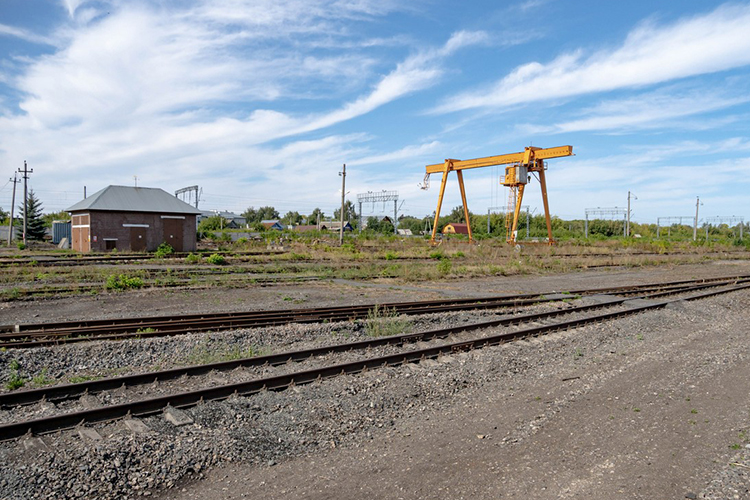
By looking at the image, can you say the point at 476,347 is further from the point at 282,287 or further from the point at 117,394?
the point at 282,287

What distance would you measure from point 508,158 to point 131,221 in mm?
28862

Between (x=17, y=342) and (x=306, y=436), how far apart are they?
253 inches

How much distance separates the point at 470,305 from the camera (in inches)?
602

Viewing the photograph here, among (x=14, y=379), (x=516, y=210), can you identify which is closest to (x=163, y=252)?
(x=14, y=379)

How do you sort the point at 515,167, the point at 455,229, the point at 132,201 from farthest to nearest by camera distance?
the point at 455,229, the point at 515,167, the point at 132,201

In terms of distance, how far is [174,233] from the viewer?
125 feet

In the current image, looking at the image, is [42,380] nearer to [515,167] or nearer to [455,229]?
[515,167]

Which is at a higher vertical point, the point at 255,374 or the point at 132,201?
the point at 132,201

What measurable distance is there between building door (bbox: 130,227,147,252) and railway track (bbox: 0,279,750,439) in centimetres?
3040

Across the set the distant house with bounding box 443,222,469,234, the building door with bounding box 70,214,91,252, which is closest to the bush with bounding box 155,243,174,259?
the building door with bounding box 70,214,91,252

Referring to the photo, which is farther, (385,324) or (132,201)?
(132,201)

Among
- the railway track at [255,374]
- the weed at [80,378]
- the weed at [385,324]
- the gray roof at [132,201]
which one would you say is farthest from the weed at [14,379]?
the gray roof at [132,201]

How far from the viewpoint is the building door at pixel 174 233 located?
3772cm

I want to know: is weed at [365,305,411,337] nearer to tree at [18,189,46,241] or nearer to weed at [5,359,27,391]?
weed at [5,359,27,391]
